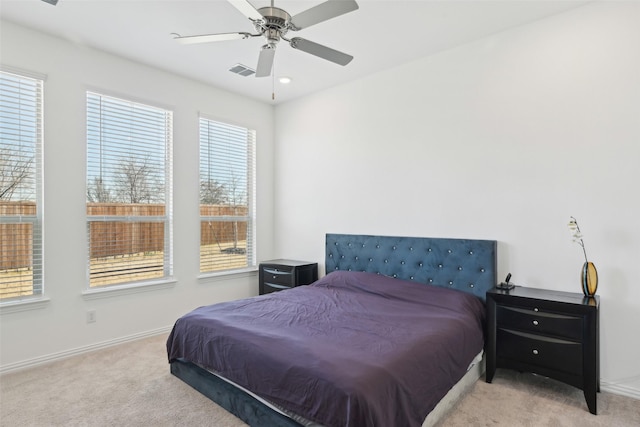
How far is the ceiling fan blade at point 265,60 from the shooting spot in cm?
246

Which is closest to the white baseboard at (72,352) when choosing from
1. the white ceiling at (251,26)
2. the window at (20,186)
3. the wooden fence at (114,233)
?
the window at (20,186)

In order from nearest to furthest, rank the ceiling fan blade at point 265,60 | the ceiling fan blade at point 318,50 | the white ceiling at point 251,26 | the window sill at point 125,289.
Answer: the ceiling fan blade at point 318,50 → the ceiling fan blade at point 265,60 → the white ceiling at point 251,26 → the window sill at point 125,289

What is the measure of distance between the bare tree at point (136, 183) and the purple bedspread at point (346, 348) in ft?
5.48

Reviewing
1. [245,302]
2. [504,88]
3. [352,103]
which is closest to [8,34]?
[245,302]

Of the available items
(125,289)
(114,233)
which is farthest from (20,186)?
(125,289)

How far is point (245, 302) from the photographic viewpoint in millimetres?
3068

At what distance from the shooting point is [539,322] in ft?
8.31

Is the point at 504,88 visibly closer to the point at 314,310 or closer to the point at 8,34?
the point at 314,310

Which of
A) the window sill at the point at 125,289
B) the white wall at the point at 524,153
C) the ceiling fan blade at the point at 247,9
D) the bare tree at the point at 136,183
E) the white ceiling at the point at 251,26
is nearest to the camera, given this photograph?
the ceiling fan blade at the point at 247,9

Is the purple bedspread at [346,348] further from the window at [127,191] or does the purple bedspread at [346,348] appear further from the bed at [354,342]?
the window at [127,191]

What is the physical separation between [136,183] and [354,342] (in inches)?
115

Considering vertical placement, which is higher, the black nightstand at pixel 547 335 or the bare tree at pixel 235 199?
the bare tree at pixel 235 199

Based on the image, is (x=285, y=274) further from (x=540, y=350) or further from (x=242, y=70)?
(x=540, y=350)

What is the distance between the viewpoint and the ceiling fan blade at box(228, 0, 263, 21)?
1.86m
